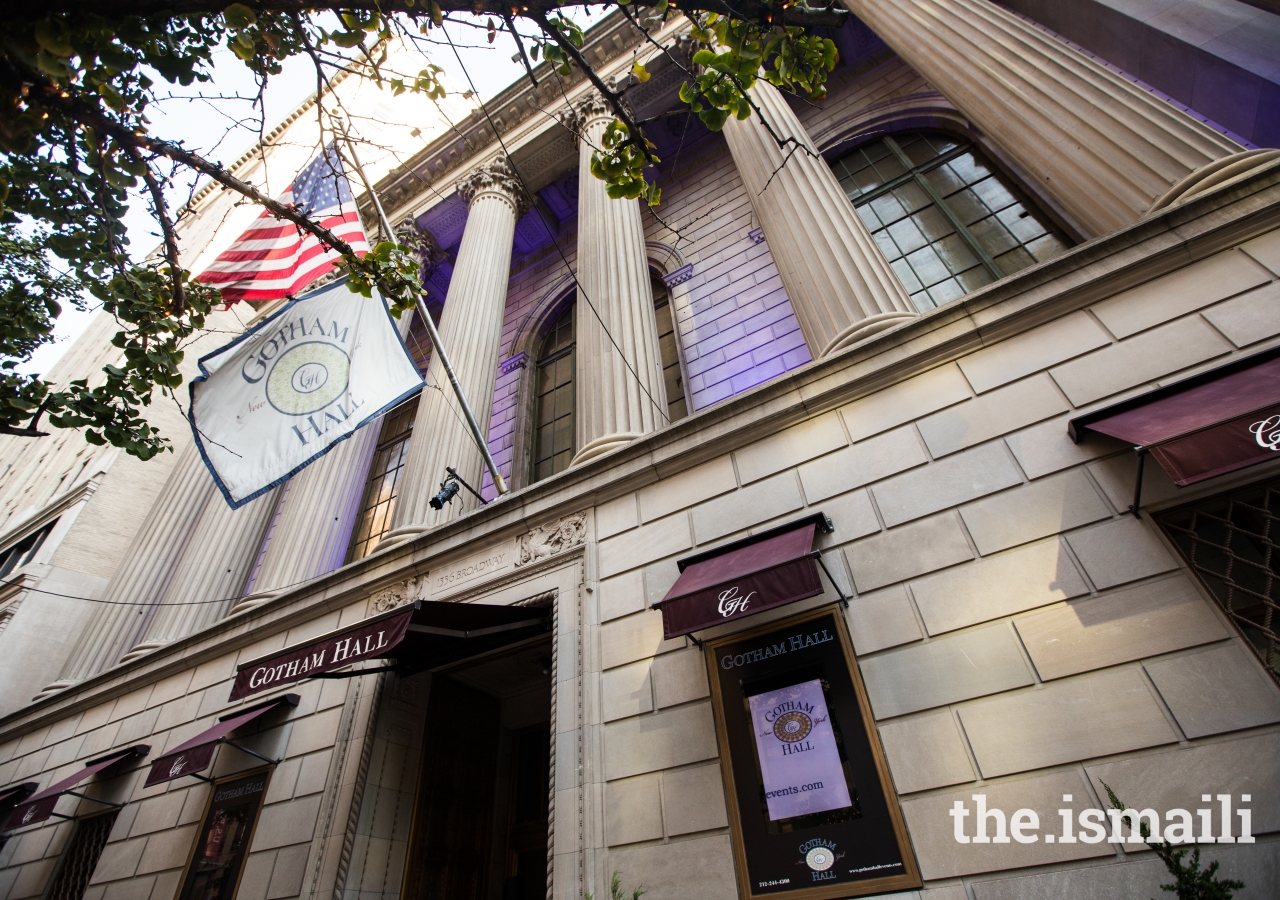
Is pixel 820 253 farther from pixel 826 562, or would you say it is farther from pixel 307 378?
pixel 307 378

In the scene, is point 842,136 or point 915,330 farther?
point 842,136

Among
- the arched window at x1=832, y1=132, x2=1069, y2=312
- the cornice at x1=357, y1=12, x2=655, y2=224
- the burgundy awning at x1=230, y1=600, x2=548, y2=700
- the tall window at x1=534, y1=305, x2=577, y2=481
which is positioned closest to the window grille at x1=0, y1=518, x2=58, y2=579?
the cornice at x1=357, y1=12, x2=655, y2=224

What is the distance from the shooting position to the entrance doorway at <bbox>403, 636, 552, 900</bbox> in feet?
26.9

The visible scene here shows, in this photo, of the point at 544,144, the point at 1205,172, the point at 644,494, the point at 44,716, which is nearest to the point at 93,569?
the point at 44,716

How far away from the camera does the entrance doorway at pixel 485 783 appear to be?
821 centimetres

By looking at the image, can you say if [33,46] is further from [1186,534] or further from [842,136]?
[842,136]

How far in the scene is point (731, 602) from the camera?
5.64m

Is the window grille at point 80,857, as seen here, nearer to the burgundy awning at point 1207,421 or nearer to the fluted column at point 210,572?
the fluted column at point 210,572

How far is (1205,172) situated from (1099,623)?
4.69 meters

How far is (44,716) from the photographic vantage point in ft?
43.2

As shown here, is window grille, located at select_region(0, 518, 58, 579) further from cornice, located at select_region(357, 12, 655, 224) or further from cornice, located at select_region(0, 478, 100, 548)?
cornice, located at select_region(357, 12, 655, 224)

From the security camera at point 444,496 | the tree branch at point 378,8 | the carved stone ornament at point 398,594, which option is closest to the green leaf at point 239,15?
the tree branch at point 378,8

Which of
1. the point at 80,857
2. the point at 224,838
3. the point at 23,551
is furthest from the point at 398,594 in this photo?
the point at 23,551

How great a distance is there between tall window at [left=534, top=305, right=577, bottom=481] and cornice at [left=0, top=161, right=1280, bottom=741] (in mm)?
4325
